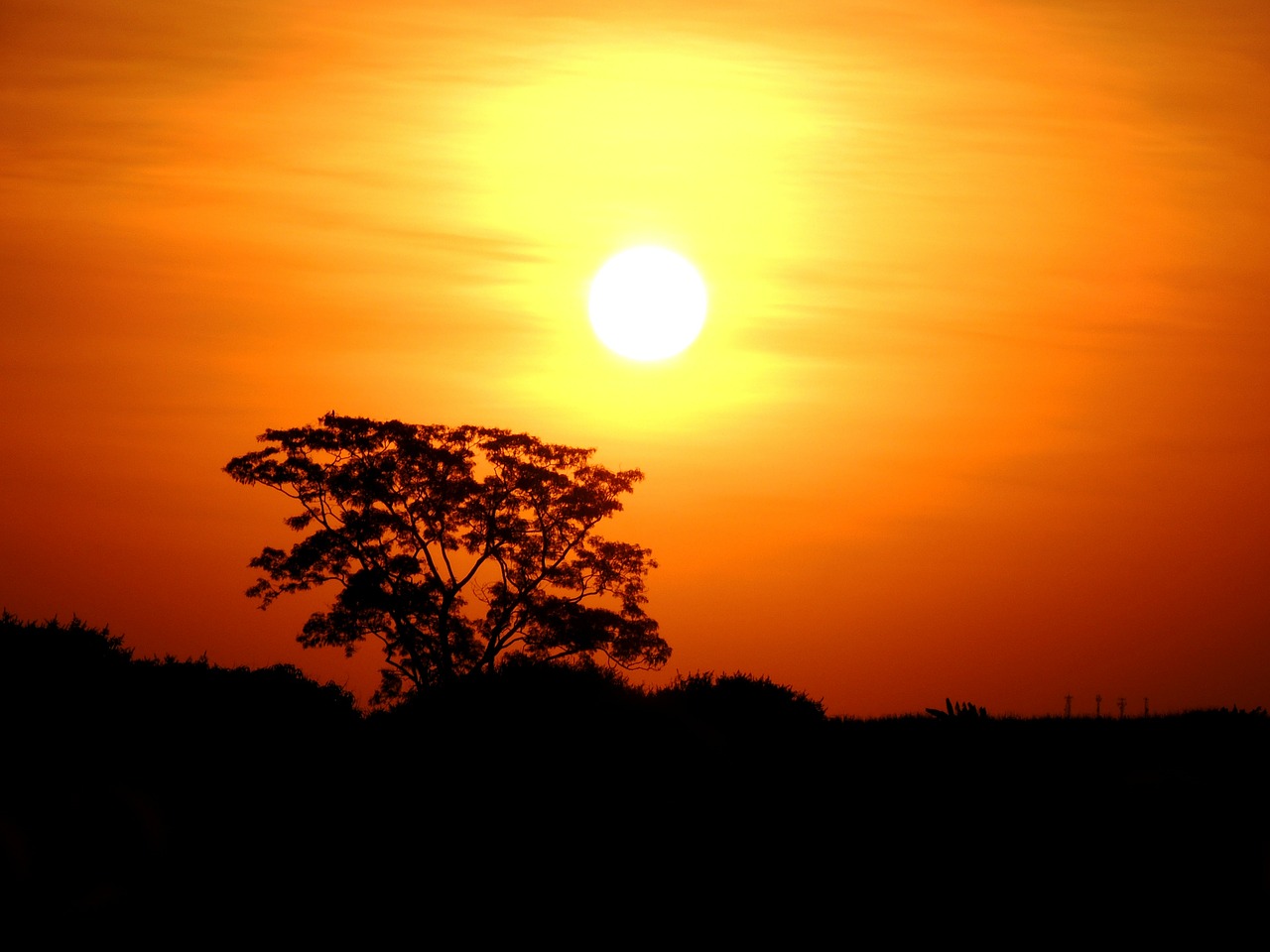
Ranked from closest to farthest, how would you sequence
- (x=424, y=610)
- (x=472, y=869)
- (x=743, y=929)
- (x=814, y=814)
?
1. (x=743, y=929)
2. (x=472, y=869)
3. (x=814, y=814)
4. (x=424, y=610)

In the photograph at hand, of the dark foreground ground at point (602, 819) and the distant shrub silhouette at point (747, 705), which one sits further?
the distant shrub silhouette at point (747, 705)

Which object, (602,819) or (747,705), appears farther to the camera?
(747,705)

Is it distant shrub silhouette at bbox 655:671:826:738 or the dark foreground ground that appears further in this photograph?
distant shrub silhouette at bbox 655:671:826:738

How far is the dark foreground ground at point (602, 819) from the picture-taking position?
19.9 metres

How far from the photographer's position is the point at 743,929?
788 inches

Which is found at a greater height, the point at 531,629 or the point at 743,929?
the point at 531,629

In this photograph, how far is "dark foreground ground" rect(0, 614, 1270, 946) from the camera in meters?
19.9

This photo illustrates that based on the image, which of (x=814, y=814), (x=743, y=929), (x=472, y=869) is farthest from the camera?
(x=814, y=814)

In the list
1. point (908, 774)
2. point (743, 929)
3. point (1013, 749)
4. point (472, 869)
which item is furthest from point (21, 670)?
point (1013, 749)

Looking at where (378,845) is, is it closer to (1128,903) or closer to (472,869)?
(472,869)

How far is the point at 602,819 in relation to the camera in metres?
23.2

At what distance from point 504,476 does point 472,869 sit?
39165mm

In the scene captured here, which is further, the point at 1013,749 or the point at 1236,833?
the point at 1013,749

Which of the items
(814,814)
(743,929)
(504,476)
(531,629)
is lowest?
(743,929)
